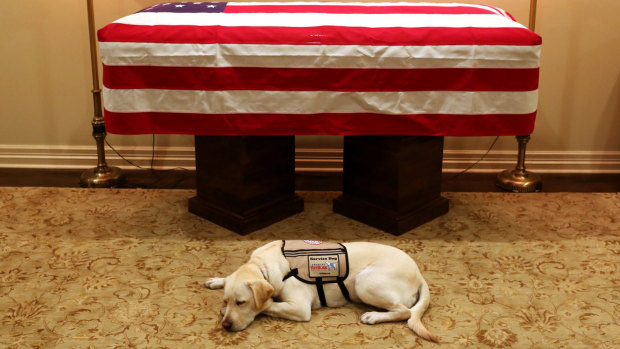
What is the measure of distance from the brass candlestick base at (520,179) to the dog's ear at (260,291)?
1.89m

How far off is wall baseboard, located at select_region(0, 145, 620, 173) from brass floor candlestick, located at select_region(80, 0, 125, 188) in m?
0.25

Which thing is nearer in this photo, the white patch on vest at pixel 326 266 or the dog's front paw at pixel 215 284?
the white patch on vest at pixel 326 266

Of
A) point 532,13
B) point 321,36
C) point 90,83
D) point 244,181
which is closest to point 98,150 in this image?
point 90,83

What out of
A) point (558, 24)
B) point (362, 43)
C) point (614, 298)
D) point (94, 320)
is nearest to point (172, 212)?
point (94, 320)

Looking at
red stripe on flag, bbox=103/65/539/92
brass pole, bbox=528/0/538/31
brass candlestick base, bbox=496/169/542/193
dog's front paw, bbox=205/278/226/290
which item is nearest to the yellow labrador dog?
dog's front paw, bbox=205/278/226/290

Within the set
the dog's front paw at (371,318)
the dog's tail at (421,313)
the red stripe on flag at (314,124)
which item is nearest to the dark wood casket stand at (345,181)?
the red stripe on flag at (314,124)

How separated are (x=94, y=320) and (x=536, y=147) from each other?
8.82 ft

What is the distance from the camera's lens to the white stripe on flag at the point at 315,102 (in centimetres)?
272

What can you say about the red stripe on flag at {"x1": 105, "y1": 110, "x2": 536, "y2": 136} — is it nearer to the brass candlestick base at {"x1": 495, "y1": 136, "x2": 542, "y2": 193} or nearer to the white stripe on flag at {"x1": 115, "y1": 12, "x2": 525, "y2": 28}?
the white stripe on flag at {"x1": 115, "y1": 12, "x2": 525, "y2": 28}

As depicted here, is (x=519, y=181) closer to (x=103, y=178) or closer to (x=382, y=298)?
(x=382, y=298)

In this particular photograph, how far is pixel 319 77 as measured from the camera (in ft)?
8.86

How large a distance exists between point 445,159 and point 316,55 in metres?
1.53

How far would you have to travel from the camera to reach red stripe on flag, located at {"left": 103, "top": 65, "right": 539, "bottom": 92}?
8.86 ft

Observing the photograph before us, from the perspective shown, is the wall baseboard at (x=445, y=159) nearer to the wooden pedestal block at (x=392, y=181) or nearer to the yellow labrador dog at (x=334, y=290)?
the wooden pedestal block at (x=392, y=181)
